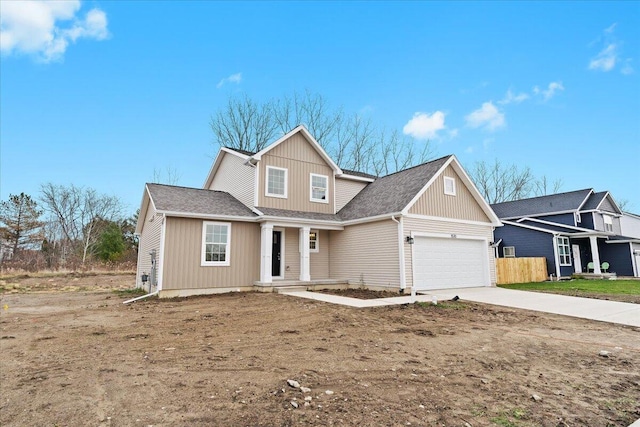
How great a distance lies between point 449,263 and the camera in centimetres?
1418

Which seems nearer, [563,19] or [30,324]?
[30,324]

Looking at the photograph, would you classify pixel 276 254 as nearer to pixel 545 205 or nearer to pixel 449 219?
pixel 449 219

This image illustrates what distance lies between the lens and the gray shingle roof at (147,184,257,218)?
12383 millimetres

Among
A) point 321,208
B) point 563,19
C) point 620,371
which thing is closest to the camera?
point 620,371

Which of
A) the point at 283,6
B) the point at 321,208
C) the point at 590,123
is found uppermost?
the point at 283,6

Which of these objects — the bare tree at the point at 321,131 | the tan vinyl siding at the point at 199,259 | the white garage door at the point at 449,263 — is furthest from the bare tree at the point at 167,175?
the white garage door at the point at 449,263

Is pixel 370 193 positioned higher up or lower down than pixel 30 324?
higher up

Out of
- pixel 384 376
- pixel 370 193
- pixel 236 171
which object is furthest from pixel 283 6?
pixel 384 376

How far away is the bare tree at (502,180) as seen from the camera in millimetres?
38406

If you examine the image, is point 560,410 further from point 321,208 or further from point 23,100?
point 23,100

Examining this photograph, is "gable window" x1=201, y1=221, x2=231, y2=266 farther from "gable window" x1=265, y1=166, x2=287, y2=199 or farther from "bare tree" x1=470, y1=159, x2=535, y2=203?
"bare tree" x1=470, y1=159, x2=535, y2=203

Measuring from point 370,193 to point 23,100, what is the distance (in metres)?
21.1

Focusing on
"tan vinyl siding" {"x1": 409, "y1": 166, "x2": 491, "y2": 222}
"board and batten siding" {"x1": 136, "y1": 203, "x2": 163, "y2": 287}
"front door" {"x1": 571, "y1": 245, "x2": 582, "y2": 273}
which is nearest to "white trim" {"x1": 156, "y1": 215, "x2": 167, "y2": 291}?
"board and batten siding" {"x1": 136, "y1": 203, "x2": 163, "y2": 287}

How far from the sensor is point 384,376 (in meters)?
4.17
